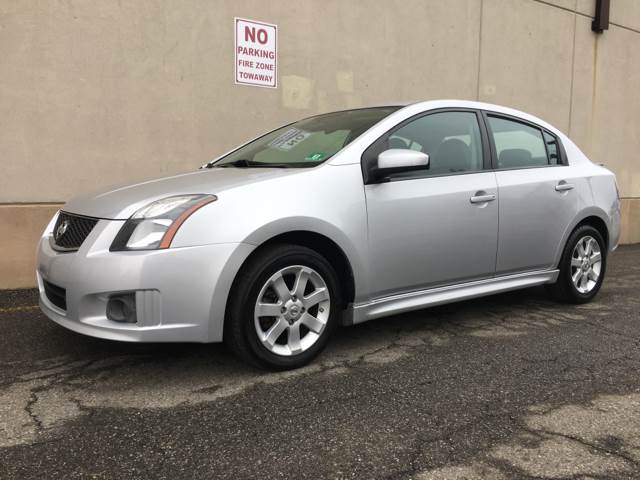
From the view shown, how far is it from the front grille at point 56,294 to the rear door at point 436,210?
5.48 feet

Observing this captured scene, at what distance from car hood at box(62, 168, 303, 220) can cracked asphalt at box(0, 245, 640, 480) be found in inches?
34.3

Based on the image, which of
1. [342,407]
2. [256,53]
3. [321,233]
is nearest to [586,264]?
[321,233]

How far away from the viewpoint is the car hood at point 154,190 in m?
2.88

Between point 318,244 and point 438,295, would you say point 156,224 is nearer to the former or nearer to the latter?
point 318,244

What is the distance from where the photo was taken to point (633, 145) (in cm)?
1083

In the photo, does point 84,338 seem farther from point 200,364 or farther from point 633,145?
point 633,145

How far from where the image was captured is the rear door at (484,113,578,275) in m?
3.98

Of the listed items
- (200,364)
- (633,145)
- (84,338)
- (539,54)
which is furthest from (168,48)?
(633,145)

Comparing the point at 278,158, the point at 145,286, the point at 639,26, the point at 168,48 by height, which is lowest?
the point at 145,286

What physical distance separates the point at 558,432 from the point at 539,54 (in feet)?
27.0

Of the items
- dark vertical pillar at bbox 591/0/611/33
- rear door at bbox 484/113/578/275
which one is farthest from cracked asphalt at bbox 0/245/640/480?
dark vertical pillar at bbox 591/0/611/33

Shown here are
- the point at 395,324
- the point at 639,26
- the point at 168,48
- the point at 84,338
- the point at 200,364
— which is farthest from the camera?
the point at 639,26

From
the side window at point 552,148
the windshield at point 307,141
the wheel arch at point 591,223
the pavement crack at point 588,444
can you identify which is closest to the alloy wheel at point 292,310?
the windshield at point 307,141

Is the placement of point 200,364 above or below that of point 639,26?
below
